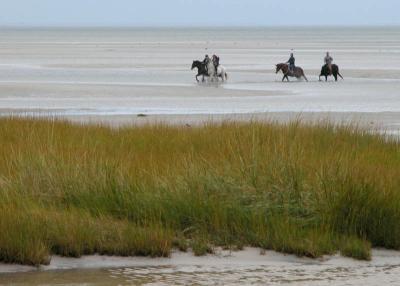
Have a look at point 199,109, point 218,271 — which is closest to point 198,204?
point 218,271

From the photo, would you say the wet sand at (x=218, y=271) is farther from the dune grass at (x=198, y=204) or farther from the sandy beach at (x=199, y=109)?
the dune grass at (x=198, y=204)

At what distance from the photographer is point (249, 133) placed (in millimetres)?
12008

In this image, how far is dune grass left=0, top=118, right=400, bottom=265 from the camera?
7.98 metres

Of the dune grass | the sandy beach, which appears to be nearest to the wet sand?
the sandy beach

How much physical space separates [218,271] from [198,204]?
1065mm

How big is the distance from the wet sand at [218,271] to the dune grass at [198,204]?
12 cm

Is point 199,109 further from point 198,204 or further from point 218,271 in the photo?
point 218,271

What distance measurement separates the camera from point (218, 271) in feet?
25.2

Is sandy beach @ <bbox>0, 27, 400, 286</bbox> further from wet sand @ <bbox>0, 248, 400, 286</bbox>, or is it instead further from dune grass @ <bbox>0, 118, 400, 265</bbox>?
dune grass @ <bbox>0, 118, 400, 265</bbox>

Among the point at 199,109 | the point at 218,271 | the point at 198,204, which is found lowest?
the point at 218,271

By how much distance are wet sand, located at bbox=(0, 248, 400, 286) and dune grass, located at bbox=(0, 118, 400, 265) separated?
123mm

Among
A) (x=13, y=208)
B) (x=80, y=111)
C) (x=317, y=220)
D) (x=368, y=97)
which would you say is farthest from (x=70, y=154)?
(x=368, y=97)

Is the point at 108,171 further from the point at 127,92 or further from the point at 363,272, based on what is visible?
the point at 127,92

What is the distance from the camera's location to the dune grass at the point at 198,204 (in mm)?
7977
